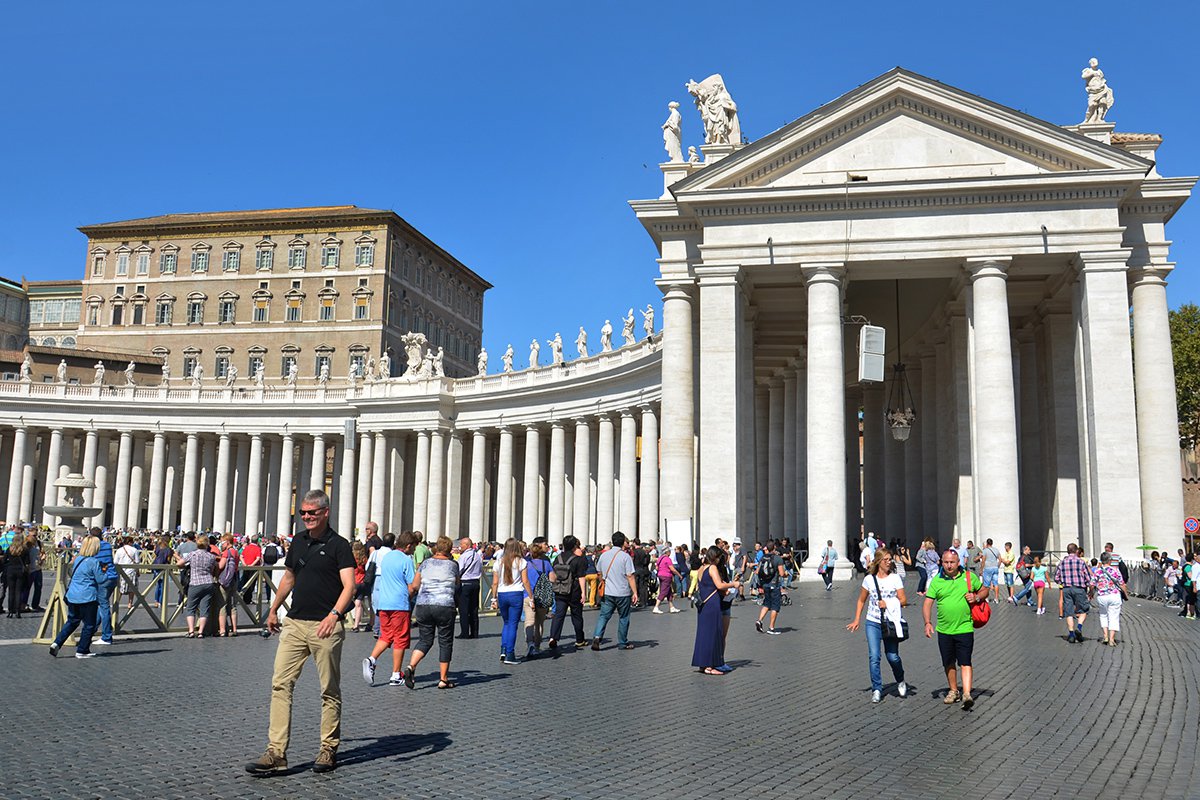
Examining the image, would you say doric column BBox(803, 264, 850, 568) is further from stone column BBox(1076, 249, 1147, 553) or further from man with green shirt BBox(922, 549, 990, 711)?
Result: man with green shirt BBox(922, 549, 990, 711)

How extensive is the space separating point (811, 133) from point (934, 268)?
5.87m

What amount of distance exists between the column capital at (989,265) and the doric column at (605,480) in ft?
69.8

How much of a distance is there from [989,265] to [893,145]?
16.1ft

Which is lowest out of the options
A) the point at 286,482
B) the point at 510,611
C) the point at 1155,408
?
the point at 510,611

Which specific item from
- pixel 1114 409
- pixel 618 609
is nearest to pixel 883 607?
pixel 618 609

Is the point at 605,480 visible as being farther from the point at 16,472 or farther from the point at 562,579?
the point at 16,472

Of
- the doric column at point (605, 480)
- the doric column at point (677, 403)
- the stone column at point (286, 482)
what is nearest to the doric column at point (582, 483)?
the doric column at point (605, 480)

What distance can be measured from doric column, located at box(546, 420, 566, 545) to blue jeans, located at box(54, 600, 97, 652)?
38.4 m

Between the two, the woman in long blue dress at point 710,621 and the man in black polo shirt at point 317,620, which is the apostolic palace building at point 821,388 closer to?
the woman in long blue dress at point 710,621

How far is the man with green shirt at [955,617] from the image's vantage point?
36.6ft

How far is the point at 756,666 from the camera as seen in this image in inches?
571

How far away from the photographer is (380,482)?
202ft

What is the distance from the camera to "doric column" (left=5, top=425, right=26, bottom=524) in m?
65.2

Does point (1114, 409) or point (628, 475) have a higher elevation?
point (1114, 409)
